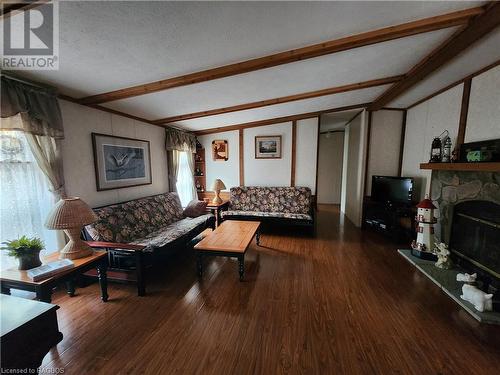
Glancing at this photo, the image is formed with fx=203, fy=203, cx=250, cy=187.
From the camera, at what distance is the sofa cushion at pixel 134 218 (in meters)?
2.33

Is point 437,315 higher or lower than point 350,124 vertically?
lower

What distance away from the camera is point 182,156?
177 inches

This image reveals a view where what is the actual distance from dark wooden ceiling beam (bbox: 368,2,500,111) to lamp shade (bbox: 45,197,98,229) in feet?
11.8

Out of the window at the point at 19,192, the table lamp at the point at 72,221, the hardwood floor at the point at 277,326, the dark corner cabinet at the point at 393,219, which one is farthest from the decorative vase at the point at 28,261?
the dark corner cabinet at the point at 393,219

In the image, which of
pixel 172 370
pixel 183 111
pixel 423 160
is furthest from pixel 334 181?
pixel 172 370

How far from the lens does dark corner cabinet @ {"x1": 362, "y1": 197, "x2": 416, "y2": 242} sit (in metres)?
3.46

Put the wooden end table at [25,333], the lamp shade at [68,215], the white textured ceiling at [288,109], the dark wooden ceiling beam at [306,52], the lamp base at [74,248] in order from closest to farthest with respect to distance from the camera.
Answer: the wooden end table at [25,333], the dark wooden ceiling beam at [306,52], the lamp shade at [68,215], the lamp base at [74,248], the white textured ceiling at [288,109]

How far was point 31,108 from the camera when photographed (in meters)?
1.79

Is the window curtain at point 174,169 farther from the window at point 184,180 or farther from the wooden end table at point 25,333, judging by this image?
the wooden end table at point 25,333

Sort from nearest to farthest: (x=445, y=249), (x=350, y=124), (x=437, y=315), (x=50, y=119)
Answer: (x=437, y=315)
(x=50, y=119)
(x=445, y=249)
(x=350, y=124)

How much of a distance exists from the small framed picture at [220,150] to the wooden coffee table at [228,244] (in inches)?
86.2

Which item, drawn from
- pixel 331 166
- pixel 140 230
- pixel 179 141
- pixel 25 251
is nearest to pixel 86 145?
pixel 140 230

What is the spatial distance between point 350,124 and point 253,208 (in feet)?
11.6

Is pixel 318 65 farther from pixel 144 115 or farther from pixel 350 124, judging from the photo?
pixel 350 124
